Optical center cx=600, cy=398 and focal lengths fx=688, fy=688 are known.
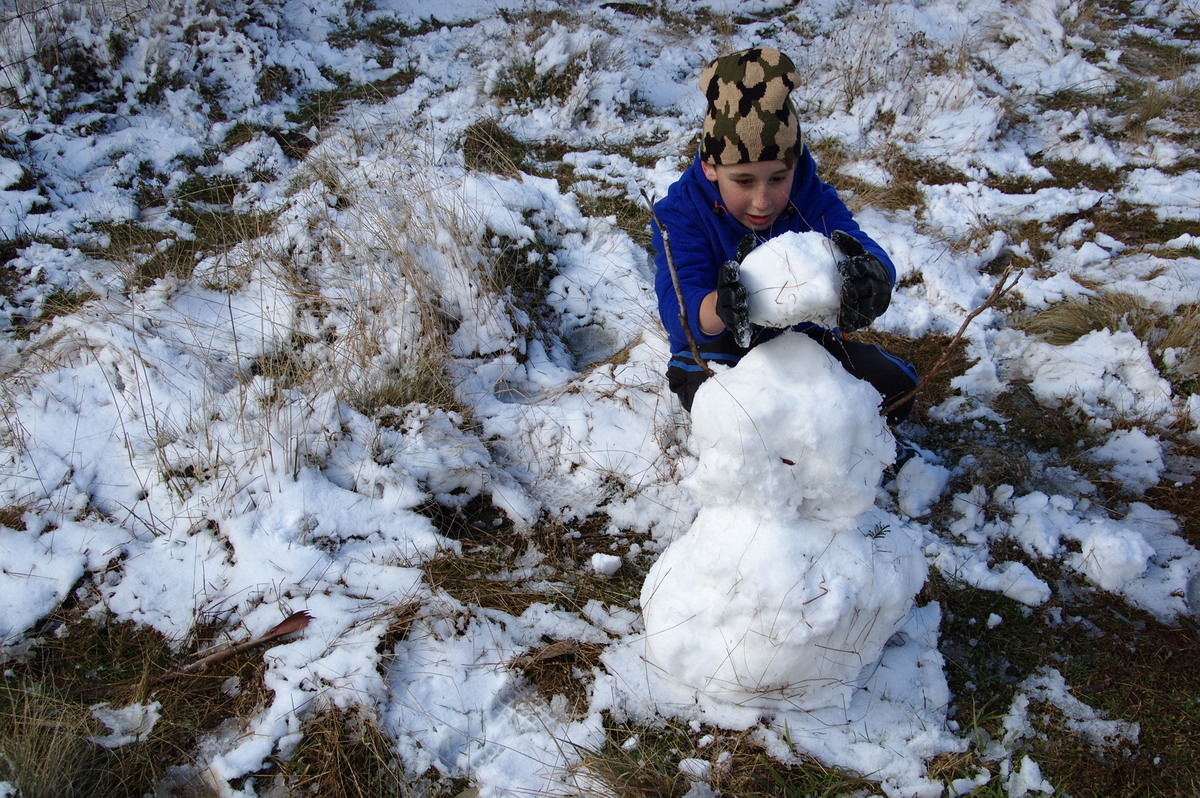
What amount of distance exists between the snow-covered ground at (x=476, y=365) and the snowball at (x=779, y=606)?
52 millimetres

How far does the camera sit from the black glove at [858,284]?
4.55ft

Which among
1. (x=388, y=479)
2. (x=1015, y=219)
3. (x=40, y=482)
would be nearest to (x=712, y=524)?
(x=388, y=479)

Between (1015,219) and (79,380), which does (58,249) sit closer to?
(79,380)

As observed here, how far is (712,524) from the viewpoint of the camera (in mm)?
1689

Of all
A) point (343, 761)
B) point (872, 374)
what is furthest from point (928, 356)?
point (343, 761)

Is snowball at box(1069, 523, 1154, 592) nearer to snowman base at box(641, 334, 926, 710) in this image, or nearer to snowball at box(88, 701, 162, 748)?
snowman base at box(641, 334, 926, 710)

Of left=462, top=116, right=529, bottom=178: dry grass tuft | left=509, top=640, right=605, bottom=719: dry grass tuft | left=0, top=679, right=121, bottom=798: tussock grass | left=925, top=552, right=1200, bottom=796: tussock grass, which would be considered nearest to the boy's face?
left=925, top=552, right=1200, bottom=796: tussock grass

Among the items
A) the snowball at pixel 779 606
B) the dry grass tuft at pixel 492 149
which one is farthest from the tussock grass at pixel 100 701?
the dry grass tuft at pixel 492 149

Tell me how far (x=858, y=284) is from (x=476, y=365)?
1.76 metres

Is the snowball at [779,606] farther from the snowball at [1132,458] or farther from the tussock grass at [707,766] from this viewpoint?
the snowball at [1132,458]

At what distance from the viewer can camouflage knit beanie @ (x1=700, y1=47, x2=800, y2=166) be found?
186 centimetres

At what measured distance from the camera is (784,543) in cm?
159

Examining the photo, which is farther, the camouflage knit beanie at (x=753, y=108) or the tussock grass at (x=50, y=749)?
the camouflage knit beanie at (x=753, y=108)

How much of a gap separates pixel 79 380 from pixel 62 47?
3.13 metres
